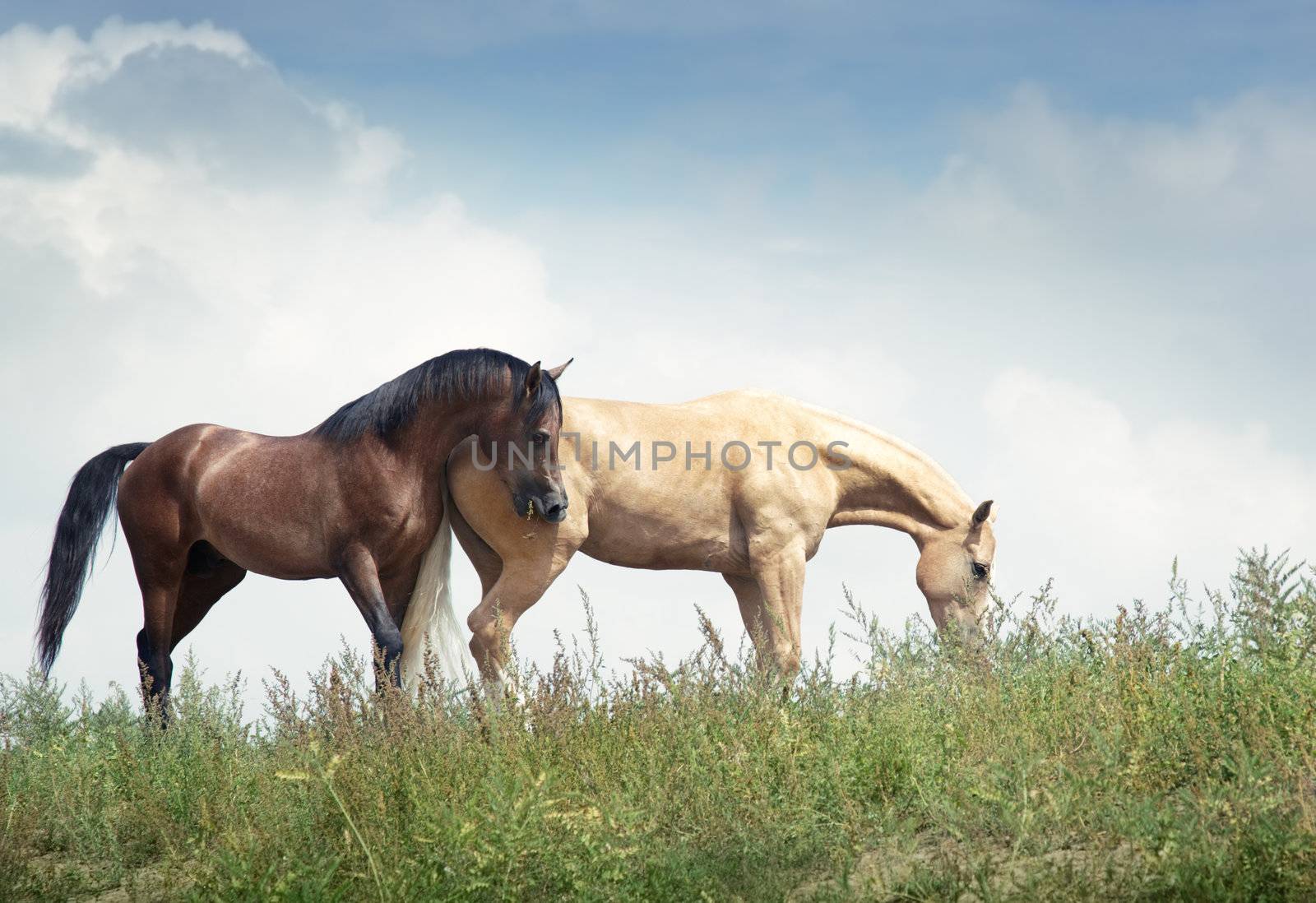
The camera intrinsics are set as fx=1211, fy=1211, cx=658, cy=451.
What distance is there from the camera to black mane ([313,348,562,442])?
7.90 metres

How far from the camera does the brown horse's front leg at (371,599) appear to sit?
784 centimetres

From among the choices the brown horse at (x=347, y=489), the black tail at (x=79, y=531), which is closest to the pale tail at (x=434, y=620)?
the brown horse at (x=347, y=489)

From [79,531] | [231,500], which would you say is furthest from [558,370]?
[79,531]

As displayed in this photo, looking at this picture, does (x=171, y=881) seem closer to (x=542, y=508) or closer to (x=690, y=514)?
(x=542, y=508)

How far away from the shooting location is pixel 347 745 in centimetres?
551

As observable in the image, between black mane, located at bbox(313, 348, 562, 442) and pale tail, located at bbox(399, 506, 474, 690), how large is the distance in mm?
807

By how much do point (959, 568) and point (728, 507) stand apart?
216 cm

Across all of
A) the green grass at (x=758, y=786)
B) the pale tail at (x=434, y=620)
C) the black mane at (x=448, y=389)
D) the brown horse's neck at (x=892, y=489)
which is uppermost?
the black mane at (x=448, y=389)

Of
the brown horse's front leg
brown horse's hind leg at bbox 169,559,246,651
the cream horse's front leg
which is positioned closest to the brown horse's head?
the brown horse's front leg

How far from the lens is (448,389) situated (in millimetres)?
8047

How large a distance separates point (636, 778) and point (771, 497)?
13.5 feet

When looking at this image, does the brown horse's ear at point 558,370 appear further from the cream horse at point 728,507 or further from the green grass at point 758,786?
the green grass at point 758,786

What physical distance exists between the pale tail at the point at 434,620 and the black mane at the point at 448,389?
81 centimetres

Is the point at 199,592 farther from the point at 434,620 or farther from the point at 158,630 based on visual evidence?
the point at 434,620
